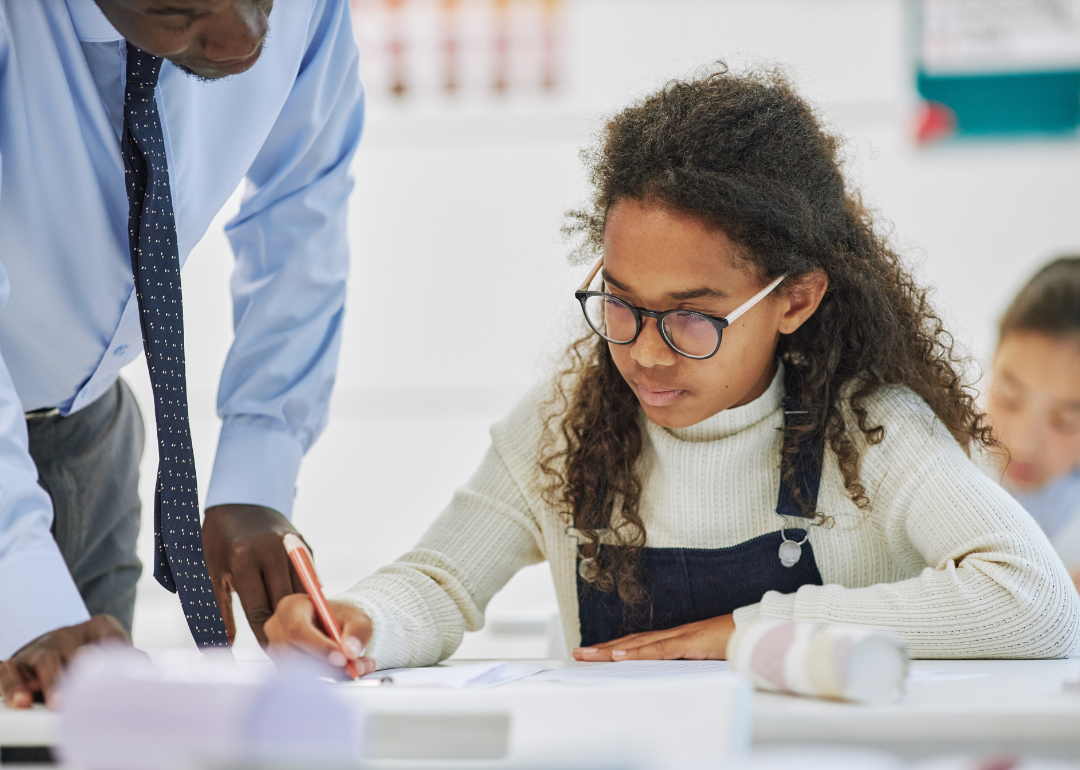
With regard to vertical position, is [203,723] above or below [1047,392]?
above

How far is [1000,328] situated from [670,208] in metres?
1.21

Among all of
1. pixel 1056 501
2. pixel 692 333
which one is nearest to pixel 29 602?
pixel 692 333

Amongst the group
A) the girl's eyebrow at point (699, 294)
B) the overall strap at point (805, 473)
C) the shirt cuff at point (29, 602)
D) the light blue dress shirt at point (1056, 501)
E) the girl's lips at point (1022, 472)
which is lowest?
the light blue dress shirt at point (1056, 501)

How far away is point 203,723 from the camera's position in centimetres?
55

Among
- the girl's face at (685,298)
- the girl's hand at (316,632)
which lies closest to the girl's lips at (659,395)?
the girl's face at (685,298)

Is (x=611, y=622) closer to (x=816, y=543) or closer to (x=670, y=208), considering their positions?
(x=816, y=543)

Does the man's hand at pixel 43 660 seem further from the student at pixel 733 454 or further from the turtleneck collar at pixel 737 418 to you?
the turtleneck collar at pixel 737 418

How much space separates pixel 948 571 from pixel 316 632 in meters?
0.63

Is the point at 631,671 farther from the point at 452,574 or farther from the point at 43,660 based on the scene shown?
the point at 43,660

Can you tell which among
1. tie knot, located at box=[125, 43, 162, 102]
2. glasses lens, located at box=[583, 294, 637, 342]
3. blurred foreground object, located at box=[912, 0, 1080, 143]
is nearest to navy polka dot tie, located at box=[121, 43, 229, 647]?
tie knot, located at box=[125, 43, 162, 102]

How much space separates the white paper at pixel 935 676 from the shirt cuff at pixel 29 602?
669 mm

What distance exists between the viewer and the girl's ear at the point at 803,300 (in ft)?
3.95

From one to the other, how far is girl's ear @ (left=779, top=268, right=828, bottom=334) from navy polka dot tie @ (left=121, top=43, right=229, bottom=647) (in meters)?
0.67

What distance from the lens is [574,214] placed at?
1383mm
